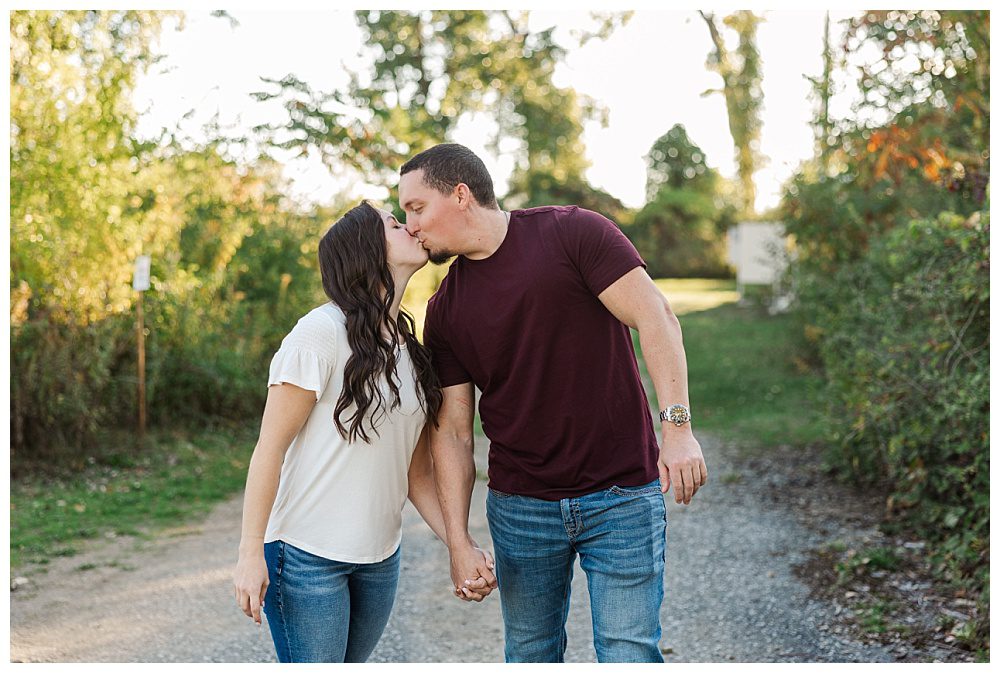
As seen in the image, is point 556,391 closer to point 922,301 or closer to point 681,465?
point 681,465

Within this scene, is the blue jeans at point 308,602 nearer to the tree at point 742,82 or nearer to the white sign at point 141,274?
the white sign at point 141,274

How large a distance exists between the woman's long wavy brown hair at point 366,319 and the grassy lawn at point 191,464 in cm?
412

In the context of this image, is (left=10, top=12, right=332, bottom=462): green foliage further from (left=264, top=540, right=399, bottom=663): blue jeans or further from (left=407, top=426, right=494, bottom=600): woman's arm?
(left=264, top=540, right=399, bottom=663): blue jeans

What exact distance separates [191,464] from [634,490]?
6433 millimetres

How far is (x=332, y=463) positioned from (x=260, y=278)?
8.42 meters

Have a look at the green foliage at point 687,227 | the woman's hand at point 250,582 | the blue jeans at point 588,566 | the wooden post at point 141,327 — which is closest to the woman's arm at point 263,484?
the woman's hand at point 250,582

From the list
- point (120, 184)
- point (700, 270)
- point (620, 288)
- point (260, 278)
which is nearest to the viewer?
point (620, 288)

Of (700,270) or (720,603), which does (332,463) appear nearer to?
(720,603)

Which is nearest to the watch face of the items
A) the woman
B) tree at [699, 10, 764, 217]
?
the woman

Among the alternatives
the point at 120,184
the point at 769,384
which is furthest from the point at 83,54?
the point at 769,384

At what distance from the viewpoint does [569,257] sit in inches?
105

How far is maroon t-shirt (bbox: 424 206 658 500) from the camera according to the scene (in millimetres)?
2650

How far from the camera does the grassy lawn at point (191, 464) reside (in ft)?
21.5

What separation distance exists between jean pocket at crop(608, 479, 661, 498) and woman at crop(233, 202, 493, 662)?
568 millimetres
